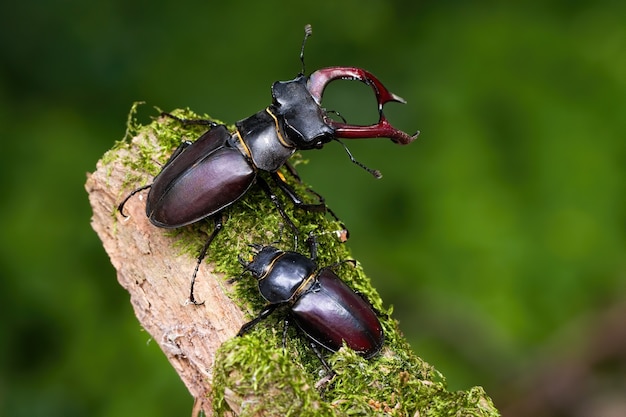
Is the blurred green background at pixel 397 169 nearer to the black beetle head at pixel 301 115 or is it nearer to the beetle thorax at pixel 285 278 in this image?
the black beetle head at pixel 301 115

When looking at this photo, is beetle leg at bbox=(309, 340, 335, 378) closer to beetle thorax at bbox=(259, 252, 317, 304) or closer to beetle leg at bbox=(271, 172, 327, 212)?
beetle thorax at bbox=(259, 252, 317, 304)

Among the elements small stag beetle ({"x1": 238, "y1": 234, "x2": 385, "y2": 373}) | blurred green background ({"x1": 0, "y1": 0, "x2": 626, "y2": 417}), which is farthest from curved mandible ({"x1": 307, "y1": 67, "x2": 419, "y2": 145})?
blurred green background ({"x1": 0, "y1": 0, "x2": 626, "y2": 417})

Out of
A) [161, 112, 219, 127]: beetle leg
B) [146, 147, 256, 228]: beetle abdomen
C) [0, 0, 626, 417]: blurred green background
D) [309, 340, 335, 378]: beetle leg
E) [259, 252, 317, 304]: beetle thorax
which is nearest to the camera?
[309, 340, 335, 378]: beetle leg

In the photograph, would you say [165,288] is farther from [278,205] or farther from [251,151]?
[251,151]

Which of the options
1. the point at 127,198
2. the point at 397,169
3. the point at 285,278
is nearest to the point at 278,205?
the point at 285,278

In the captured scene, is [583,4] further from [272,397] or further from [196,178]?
[272,397]

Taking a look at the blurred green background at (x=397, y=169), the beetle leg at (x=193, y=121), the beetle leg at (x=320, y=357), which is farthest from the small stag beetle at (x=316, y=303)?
the blurred green background at (x=397, y=169)

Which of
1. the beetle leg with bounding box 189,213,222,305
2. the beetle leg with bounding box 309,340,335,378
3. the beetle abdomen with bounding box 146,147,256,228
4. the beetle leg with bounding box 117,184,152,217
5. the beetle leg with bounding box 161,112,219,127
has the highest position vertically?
the beetle leg with bounding box 161,112,219,127
